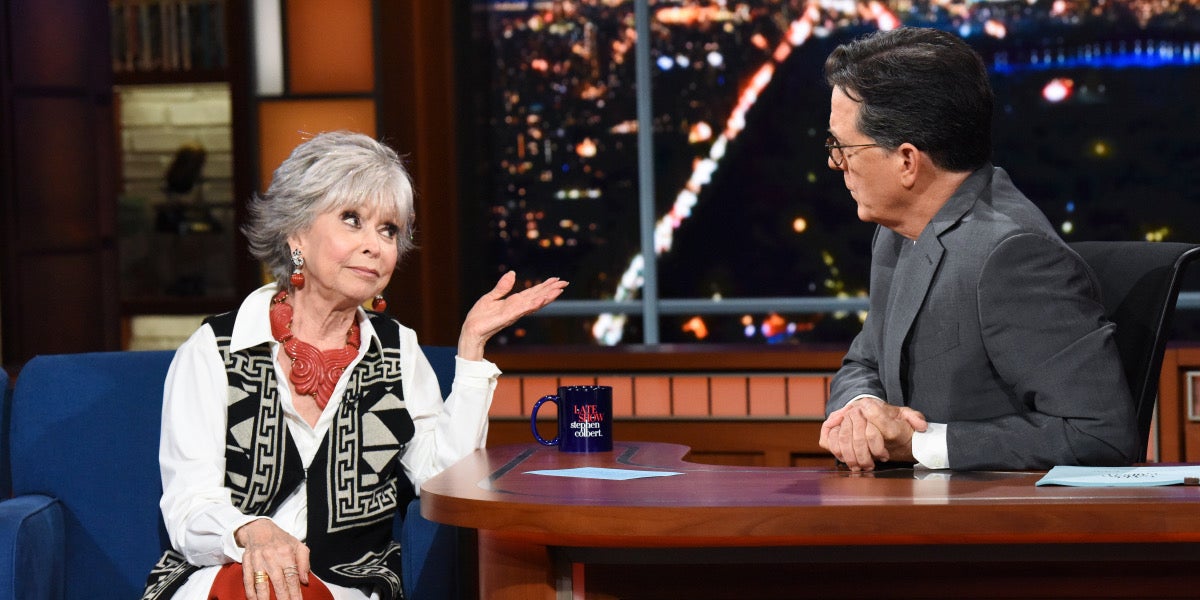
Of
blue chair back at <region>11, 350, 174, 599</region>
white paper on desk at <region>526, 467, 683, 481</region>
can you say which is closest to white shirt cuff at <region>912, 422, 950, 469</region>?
white paper on desk at <region>526, 467, 683, 481</region>

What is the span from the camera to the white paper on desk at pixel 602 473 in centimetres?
183

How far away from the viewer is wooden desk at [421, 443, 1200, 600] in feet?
5.00

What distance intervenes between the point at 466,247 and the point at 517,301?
2.42m

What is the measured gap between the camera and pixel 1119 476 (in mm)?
1683

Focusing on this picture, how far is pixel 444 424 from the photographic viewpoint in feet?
7.72

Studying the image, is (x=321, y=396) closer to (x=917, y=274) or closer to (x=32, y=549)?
(x=32, y=549)

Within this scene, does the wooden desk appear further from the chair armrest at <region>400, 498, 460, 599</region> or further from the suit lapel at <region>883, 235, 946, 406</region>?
the chair armrest at <region>400, 498, 460, 599</region>

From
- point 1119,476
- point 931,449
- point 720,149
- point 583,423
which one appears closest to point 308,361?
point 583,423

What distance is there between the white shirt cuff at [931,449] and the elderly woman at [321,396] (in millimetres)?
654

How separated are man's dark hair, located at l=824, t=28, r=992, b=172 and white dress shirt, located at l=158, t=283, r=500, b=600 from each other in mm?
806

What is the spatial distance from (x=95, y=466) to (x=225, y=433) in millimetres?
487

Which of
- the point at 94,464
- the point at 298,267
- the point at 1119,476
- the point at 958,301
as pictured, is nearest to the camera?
the point at 1119,476

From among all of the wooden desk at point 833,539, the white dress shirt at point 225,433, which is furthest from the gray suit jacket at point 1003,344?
the white dress shirt at point 225,433

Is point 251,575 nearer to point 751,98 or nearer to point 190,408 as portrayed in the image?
point 190,408
